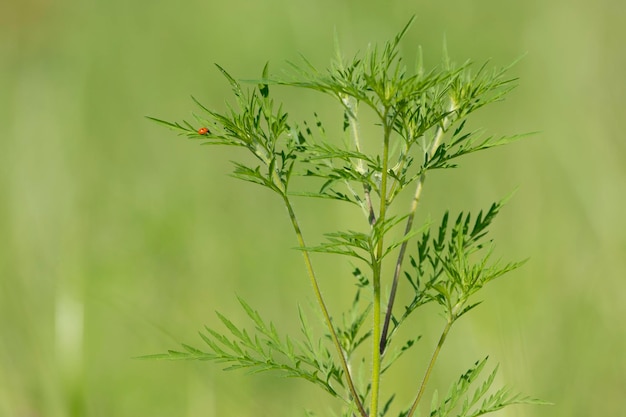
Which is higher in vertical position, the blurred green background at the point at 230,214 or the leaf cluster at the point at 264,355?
the blurred green background at the point at 230,214

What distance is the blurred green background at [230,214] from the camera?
211 centimetres

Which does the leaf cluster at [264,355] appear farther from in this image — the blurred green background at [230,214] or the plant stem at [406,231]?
the blurred green background at [230,214]

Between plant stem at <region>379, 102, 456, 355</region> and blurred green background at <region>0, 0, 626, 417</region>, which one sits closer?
plant stem at <region>379, 102, 456, 355</region>

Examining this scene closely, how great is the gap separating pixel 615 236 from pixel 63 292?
1503 mm

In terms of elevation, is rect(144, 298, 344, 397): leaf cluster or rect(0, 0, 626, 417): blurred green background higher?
rect(0, 0, 626, 417): blurred green background

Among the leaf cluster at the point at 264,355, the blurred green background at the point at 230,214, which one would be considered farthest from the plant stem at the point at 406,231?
the blurred green background at the point at 230,214

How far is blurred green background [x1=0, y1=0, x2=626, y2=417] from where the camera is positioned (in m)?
2.11

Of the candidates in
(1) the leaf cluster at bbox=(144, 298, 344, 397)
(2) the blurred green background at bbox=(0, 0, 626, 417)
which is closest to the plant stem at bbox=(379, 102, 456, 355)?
(1) the leaf cluster at bbox=(144, 298, 344, 397)

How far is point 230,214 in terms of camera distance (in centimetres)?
322

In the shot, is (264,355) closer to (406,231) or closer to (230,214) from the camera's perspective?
(406,231)

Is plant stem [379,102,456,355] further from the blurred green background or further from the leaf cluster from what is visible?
the blurred green background

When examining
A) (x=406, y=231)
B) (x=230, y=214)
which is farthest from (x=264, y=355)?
(x=230, y=214)

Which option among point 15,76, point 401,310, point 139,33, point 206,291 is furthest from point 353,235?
point 139,33

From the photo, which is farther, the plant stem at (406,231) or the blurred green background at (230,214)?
the blurred green background at (230,214)
